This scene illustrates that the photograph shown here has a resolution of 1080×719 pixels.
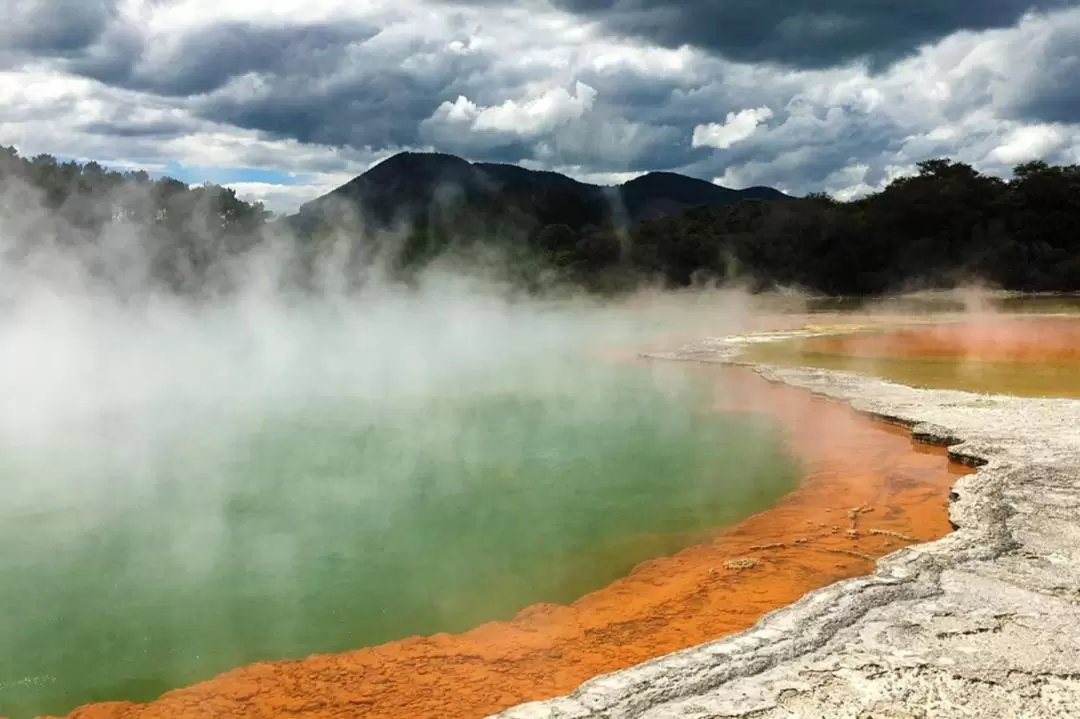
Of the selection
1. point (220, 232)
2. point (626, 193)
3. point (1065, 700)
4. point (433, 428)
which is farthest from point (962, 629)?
point (626, 193)

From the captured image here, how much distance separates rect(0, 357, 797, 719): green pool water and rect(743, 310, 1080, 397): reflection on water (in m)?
3.27

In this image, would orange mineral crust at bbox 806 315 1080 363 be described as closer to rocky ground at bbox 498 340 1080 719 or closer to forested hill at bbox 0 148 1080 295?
rocky ground at bbox 498 340 1080 719

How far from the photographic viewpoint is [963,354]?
13742 mm

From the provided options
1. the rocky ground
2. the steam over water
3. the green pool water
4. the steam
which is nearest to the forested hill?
the steam

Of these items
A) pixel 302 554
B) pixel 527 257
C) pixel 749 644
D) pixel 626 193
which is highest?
pixel 626 193

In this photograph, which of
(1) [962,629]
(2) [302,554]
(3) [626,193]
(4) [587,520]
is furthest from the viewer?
(3) [626,193]

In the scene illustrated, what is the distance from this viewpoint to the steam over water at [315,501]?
168 inches

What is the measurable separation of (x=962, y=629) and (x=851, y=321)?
20.9m

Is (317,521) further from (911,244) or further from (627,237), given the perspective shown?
(627,237)

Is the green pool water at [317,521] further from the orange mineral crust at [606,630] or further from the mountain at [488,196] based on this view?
the mountain at [488,196]

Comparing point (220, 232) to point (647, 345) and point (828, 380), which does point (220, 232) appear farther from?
point (828, 380)

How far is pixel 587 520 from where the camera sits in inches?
232

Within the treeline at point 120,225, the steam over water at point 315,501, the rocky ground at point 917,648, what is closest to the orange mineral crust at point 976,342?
the steam over water at point 315,501

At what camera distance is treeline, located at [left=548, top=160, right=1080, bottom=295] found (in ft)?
106
